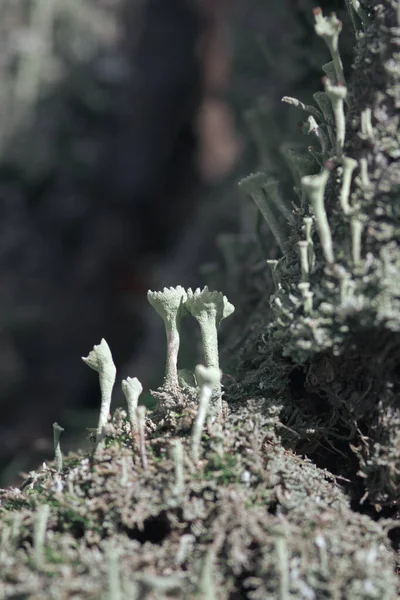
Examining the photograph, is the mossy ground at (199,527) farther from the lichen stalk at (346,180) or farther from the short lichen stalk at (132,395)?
the lichen stalk at (346,180)

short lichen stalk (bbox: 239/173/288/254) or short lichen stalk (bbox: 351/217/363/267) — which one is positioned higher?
short lichen stalk (bbox: 239/173/288/254)

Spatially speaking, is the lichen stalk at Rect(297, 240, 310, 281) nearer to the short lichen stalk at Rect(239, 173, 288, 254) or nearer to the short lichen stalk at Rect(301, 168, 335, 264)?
the short lichen stalk at Rect(301, 168, 335, 264)

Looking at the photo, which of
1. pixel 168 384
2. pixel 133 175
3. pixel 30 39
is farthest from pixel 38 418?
pixel 168 384

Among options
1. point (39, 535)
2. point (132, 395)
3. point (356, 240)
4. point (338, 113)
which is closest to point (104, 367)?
point (132, 395)

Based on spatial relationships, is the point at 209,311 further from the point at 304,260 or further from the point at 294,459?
the point at 294,459

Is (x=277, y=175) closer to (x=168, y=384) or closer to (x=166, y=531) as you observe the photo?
(x=168, y=384)

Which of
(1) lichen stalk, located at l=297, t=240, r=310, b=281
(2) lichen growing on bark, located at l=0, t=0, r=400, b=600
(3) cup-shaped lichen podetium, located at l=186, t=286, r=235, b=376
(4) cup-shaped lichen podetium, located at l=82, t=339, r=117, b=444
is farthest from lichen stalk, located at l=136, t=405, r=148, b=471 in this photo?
(1) lichen stalk, located at l=297, t=240, r=310, b=281

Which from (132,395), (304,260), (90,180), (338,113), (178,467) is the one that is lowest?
(178,467)
